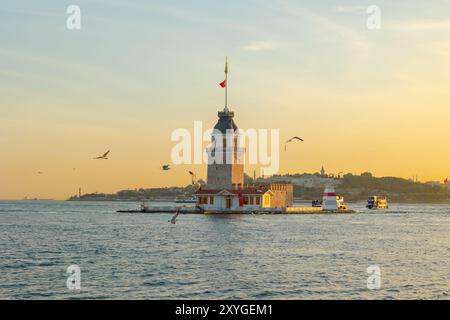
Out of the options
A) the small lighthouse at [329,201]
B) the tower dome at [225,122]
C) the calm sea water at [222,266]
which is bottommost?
the calm sea water at [222,266]

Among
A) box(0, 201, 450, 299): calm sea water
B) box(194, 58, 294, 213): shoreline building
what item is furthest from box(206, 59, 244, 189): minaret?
box(0, 201, 450, 299): calm sea water

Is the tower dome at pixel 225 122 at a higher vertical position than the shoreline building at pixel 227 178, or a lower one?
higher

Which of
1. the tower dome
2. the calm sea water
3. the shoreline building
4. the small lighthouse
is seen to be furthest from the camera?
the small lighthouse

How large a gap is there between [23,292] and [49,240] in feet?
100

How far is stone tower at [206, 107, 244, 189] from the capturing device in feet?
377

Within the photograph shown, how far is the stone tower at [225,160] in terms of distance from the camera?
115 meters

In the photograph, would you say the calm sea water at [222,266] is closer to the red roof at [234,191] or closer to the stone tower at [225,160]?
the red roof at [234,191]

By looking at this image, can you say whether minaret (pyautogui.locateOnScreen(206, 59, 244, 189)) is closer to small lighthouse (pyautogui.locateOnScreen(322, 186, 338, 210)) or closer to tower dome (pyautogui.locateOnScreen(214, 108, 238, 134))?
tower dome (pyautogui.locateOnScreen(214, 108, 238, 134))

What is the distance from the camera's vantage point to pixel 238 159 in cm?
11675

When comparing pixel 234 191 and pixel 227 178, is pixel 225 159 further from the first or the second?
pixel 234 191

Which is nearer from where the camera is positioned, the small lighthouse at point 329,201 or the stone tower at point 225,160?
the stone tower at point 225,160

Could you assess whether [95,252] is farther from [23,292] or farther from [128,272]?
[23,292]

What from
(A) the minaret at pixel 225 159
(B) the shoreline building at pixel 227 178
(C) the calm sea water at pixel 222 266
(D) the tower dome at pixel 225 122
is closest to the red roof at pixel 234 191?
(B) the shoreline building at pixel 227 178
